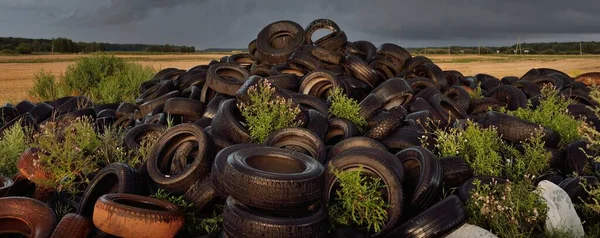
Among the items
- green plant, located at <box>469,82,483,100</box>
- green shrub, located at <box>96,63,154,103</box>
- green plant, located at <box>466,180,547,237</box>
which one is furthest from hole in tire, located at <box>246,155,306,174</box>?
green shrub, located at <box>96,63,154,103</box>

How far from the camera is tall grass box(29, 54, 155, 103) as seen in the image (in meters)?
17.6

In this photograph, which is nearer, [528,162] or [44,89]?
[528,162]

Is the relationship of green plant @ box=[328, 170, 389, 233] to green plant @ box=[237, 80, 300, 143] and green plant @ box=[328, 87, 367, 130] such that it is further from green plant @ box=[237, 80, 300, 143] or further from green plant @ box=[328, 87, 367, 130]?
green plant @ box=[328, 87, 367, 130]

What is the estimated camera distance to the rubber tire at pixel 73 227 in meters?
5.23

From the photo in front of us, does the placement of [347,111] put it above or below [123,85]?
below

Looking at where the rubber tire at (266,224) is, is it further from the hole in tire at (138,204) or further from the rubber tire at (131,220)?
the hole in tire at (138,204)

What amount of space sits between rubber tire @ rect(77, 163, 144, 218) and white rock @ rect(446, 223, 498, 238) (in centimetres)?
383

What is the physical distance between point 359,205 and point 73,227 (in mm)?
3197

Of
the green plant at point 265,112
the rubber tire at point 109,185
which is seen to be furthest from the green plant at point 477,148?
the rubber tire at point 109,185

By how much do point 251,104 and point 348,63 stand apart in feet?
13.7

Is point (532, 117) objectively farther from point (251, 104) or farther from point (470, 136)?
point (251, 104)

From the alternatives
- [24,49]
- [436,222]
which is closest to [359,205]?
[436,222]

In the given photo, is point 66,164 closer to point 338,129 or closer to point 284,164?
point 284,164

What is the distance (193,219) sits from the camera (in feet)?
18.8
